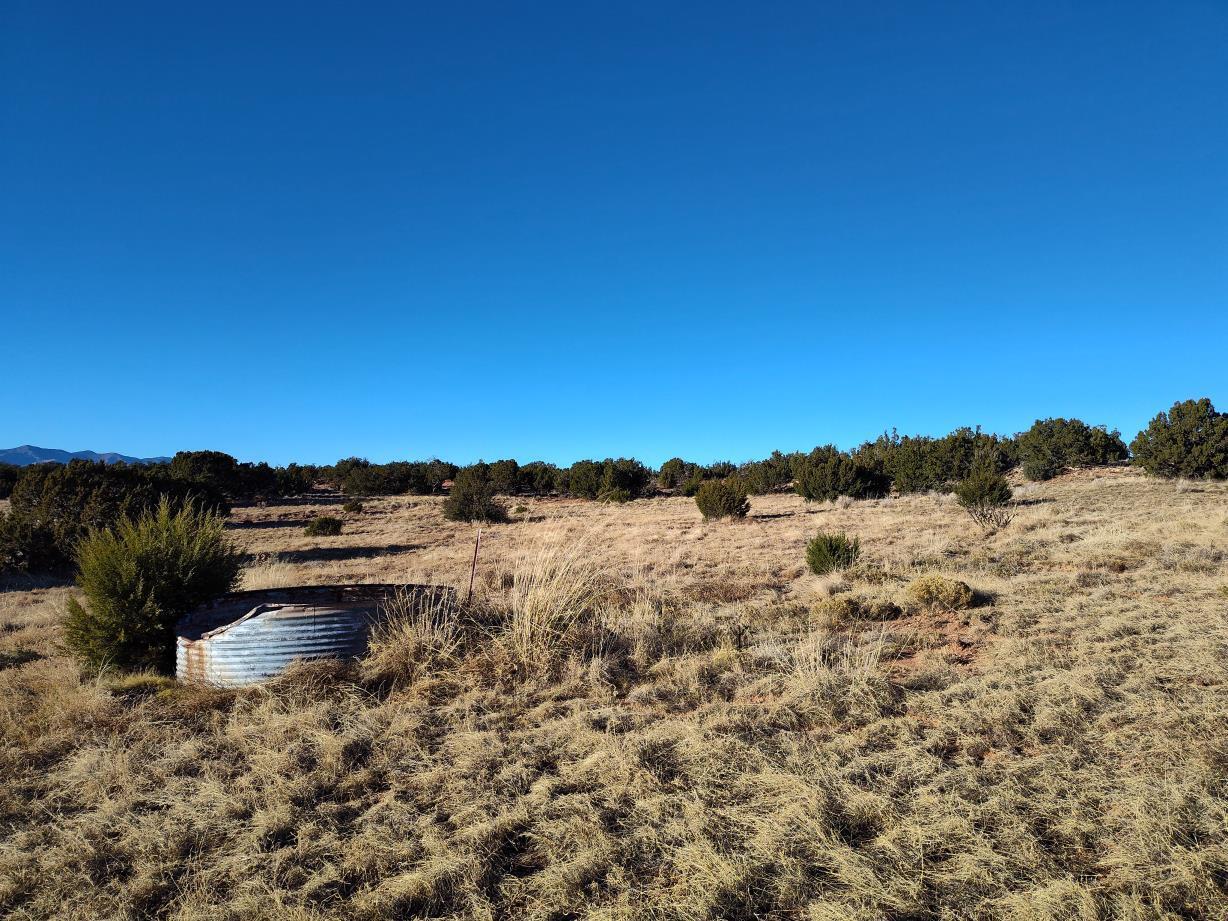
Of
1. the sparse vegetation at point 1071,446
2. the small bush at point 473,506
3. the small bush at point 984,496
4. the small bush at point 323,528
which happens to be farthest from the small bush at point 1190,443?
the small bush at point 323,528

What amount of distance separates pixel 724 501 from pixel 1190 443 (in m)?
22.2

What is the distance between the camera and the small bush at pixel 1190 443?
85.8 feet

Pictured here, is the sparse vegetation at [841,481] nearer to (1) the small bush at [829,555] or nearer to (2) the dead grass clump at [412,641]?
(1) the small bush at [829,555]

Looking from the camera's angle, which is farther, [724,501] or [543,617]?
[724,501]

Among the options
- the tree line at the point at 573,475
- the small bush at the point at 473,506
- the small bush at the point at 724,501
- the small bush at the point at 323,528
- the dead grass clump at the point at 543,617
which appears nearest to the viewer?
the dead grass clump at the point at 543,617

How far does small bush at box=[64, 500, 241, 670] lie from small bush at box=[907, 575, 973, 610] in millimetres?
7695

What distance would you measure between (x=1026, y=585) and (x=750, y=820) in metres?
6.97

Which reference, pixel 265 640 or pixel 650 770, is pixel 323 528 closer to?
pixel 265 640

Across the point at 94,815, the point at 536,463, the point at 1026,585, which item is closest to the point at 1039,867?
the point at 94,815

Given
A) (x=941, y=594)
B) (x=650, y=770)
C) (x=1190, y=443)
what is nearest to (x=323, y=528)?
(x=941, y=594)

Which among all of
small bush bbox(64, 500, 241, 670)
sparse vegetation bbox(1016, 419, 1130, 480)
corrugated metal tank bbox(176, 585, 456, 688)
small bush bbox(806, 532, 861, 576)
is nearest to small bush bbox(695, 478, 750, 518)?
small bush bbox(806, 532, 861, 576)

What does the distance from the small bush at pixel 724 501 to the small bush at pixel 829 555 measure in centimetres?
1169

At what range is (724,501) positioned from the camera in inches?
891

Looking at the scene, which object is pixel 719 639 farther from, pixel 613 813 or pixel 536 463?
pixel 536 463
